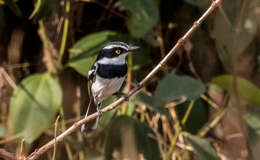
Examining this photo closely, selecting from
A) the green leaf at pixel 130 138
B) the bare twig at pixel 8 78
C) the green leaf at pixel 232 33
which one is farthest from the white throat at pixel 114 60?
the bare twig at pixel 8 78

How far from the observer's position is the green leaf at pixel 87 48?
2.93 m

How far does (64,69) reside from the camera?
318cm

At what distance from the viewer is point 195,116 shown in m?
3.09

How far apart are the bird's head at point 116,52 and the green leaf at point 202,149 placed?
81 cm

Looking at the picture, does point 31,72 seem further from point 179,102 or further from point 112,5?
point 179,102

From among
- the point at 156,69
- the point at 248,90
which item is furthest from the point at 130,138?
the point at 156,69

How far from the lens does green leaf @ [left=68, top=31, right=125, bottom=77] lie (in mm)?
2935

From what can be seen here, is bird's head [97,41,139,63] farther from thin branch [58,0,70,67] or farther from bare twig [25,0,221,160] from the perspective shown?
thin branch [58,0,70,67]

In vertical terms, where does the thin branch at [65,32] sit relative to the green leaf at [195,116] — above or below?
above

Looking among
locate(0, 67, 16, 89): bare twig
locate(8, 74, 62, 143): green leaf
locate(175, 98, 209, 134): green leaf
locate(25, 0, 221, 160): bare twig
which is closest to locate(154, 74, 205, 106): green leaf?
locate(175, 98, 209, 134): green leaf

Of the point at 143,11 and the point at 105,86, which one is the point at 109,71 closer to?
the point at 105,86

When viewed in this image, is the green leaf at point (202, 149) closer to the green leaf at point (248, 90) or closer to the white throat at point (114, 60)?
the green leaf at point (248, 90)

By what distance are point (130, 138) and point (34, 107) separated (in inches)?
26.2

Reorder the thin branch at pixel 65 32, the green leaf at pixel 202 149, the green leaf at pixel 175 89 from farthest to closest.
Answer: the thin branch at pixel 65 32
the green leaf at pixel 202 149
the green leaf at pixel 175 89
